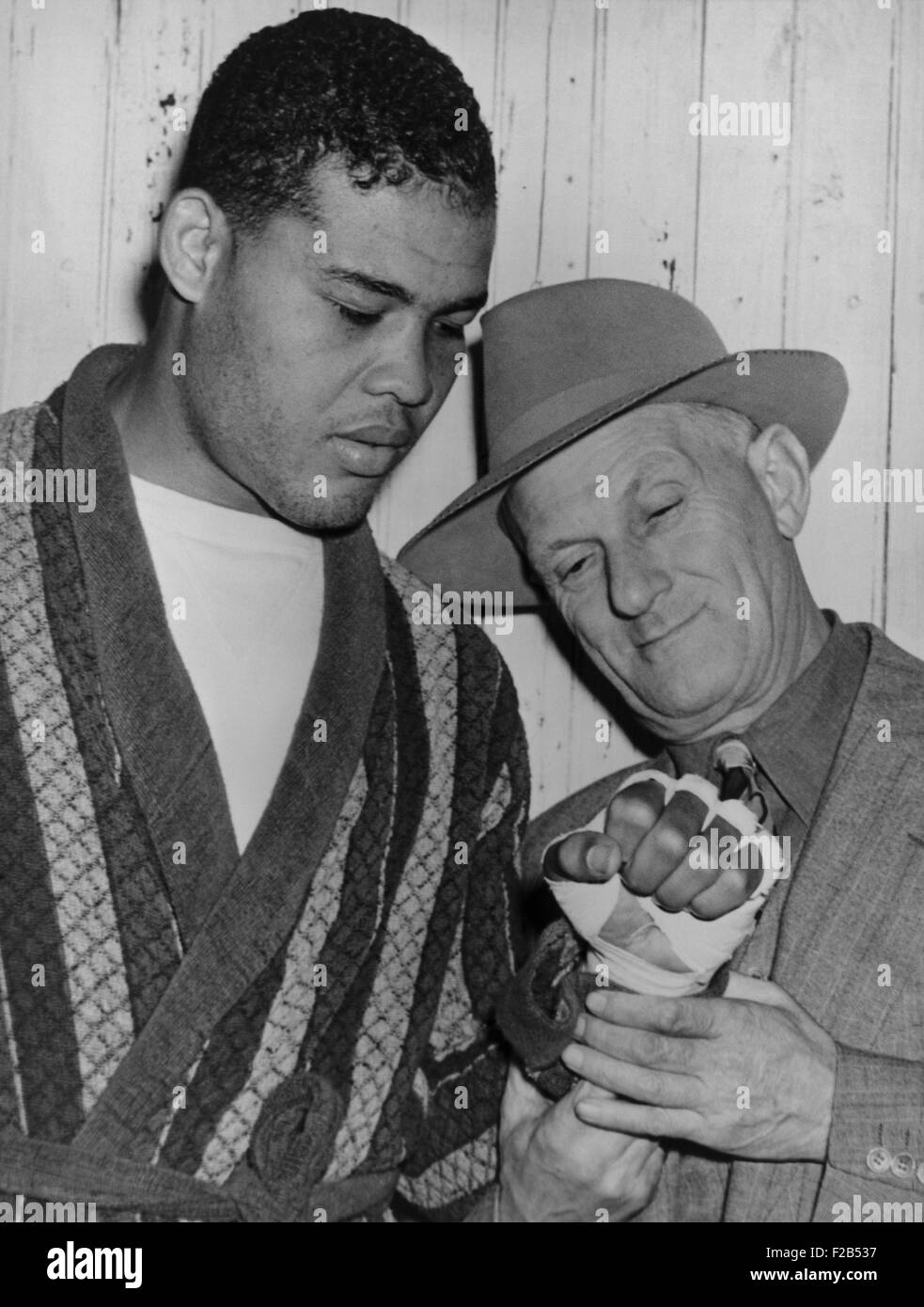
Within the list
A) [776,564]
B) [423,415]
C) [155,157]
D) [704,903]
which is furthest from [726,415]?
[155,157]

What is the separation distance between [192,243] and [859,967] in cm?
96

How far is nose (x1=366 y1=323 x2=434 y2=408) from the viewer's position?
1.56 m

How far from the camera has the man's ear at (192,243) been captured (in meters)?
1.61

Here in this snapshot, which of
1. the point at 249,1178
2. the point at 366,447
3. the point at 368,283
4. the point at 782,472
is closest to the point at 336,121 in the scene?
the point at 368,283

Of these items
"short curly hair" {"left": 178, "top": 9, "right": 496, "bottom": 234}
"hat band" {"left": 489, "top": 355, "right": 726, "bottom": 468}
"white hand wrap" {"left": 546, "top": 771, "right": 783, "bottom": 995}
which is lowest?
"white hand wrap" {"left": 546, "top": 771, "right": 783, "bottom": 995}

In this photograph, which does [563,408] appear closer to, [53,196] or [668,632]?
[668,632]

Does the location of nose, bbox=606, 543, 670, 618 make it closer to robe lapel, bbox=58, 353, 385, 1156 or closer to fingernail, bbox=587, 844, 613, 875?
robe lapel, bbox=58, 353, 385, 1156

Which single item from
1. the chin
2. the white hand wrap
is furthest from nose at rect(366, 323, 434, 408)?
the white hand wrap

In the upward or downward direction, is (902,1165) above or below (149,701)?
below

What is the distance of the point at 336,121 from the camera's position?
5.08 feet

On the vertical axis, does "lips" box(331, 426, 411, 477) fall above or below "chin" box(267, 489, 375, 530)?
above

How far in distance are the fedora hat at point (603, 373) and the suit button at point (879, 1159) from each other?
76 cm

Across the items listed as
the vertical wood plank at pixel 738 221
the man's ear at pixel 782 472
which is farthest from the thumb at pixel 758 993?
the vertical wood plank at pixel 738 221

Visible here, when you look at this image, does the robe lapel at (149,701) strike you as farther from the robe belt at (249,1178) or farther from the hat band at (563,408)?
the hat band at (563,408)
